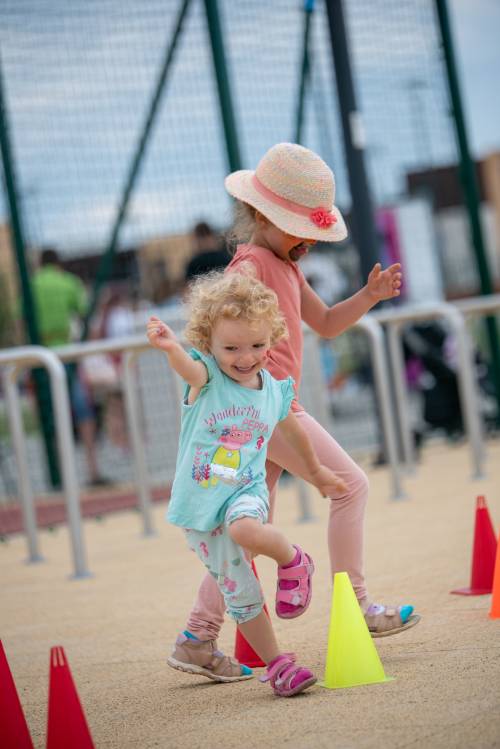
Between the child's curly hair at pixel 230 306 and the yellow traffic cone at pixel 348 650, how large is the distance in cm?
75

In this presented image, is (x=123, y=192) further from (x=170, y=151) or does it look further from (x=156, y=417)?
(x=156, y=417)

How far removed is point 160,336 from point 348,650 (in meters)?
0.99

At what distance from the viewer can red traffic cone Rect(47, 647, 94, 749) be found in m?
2.90

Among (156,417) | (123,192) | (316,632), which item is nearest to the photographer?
(316,632)

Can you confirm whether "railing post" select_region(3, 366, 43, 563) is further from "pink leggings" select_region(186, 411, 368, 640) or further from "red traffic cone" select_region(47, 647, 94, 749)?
"red traffic cone" select_region(47, 647, 94, 749)

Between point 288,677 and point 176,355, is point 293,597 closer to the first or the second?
point 288,677

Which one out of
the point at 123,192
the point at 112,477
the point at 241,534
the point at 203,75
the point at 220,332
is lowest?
the point at 112,477

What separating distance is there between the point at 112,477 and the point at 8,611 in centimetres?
400

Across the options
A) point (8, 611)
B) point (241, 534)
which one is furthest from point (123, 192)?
point (241, 534)

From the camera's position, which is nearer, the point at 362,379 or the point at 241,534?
the point at 241,534

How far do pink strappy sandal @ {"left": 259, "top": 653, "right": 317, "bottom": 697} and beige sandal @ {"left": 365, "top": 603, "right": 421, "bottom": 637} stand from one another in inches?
20.2

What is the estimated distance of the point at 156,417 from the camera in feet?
27.4

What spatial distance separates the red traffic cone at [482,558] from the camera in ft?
14.8

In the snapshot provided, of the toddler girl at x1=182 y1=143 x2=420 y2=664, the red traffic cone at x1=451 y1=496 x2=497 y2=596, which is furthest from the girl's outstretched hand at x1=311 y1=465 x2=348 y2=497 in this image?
the red traffic cone at x1=451 y1=496 x2=497 y2=596
